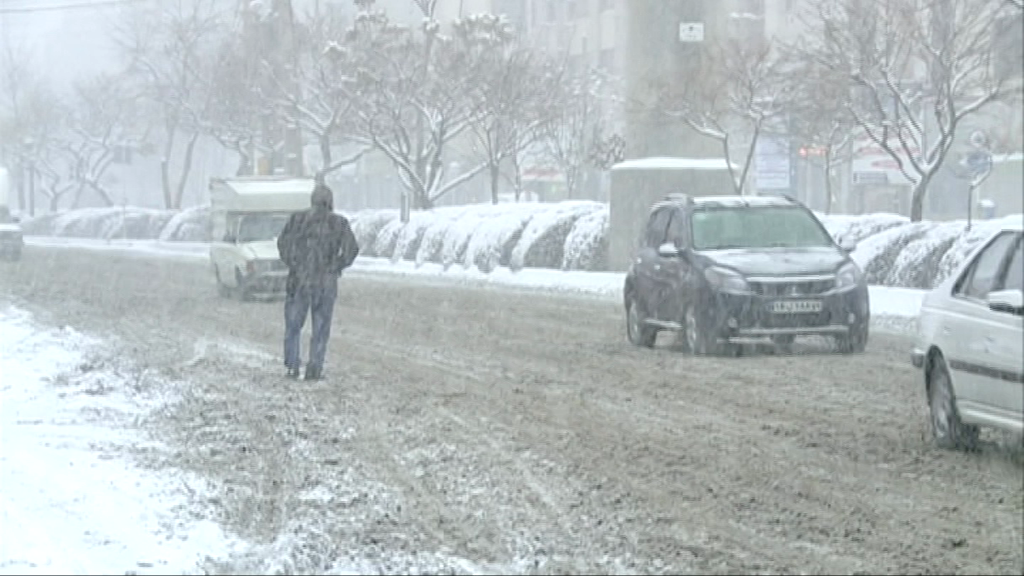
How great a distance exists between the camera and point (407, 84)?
50625 millimetres

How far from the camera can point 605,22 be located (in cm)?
6562

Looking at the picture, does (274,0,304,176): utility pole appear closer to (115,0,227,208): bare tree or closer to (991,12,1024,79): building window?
(115,0,227,208): bare tree

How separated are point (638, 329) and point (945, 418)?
893 centimetres

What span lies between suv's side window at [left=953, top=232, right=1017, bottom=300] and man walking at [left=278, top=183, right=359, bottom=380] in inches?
268

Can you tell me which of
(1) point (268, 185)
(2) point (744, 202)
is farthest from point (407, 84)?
(2) point (744, 202)

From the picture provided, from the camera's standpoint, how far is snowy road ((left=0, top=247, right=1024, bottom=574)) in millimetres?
8453

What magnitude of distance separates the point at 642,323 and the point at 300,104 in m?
37.4

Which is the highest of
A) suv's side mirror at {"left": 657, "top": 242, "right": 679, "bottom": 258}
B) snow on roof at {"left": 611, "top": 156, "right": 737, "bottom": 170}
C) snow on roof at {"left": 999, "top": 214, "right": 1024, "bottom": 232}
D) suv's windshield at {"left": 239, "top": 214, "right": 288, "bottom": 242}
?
snow on roof at {"left": 611, "top": 156, "right": 737, "bottom": 170}

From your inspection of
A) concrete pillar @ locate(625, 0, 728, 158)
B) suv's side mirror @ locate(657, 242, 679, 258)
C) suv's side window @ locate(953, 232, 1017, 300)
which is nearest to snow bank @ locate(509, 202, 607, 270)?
concrete pillar @ locate(625, 0, 728, 158)

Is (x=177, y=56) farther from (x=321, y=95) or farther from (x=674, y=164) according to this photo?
(x=674, y=164)

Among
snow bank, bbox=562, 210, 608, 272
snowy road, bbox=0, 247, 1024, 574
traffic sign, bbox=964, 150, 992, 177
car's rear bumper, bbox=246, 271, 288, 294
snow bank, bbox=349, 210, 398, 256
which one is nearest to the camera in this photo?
snowy road, bbox=0, 247, 1024, 574

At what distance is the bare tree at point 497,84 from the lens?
49.8 metres

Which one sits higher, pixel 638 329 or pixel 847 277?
pixel 847 277

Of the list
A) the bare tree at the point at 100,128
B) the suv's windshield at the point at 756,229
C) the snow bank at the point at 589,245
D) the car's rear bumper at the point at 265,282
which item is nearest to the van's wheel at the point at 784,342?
the suv's windshield at the point at 756,229
